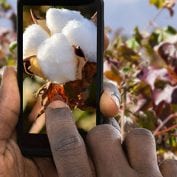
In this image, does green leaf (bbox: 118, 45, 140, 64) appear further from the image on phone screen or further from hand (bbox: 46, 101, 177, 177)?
hand (bbox: 46, 101, 177, 177)

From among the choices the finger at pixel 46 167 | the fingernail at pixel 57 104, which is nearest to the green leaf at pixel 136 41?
the finger at pixel 46 167

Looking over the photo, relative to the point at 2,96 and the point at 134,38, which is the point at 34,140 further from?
the point at 134,38

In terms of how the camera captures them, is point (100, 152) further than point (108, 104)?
No

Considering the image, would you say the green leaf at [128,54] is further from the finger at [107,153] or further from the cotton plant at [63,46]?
the finger at [107,153]

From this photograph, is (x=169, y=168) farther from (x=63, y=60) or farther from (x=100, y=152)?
(x=63, y=60)

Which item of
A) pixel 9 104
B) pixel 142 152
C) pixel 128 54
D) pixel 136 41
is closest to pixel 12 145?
pixel 9 104

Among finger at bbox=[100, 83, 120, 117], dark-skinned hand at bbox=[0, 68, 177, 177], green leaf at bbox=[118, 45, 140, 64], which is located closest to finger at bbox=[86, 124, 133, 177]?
dark-skinned hand at bbox=[0, 68, 177, 177]
